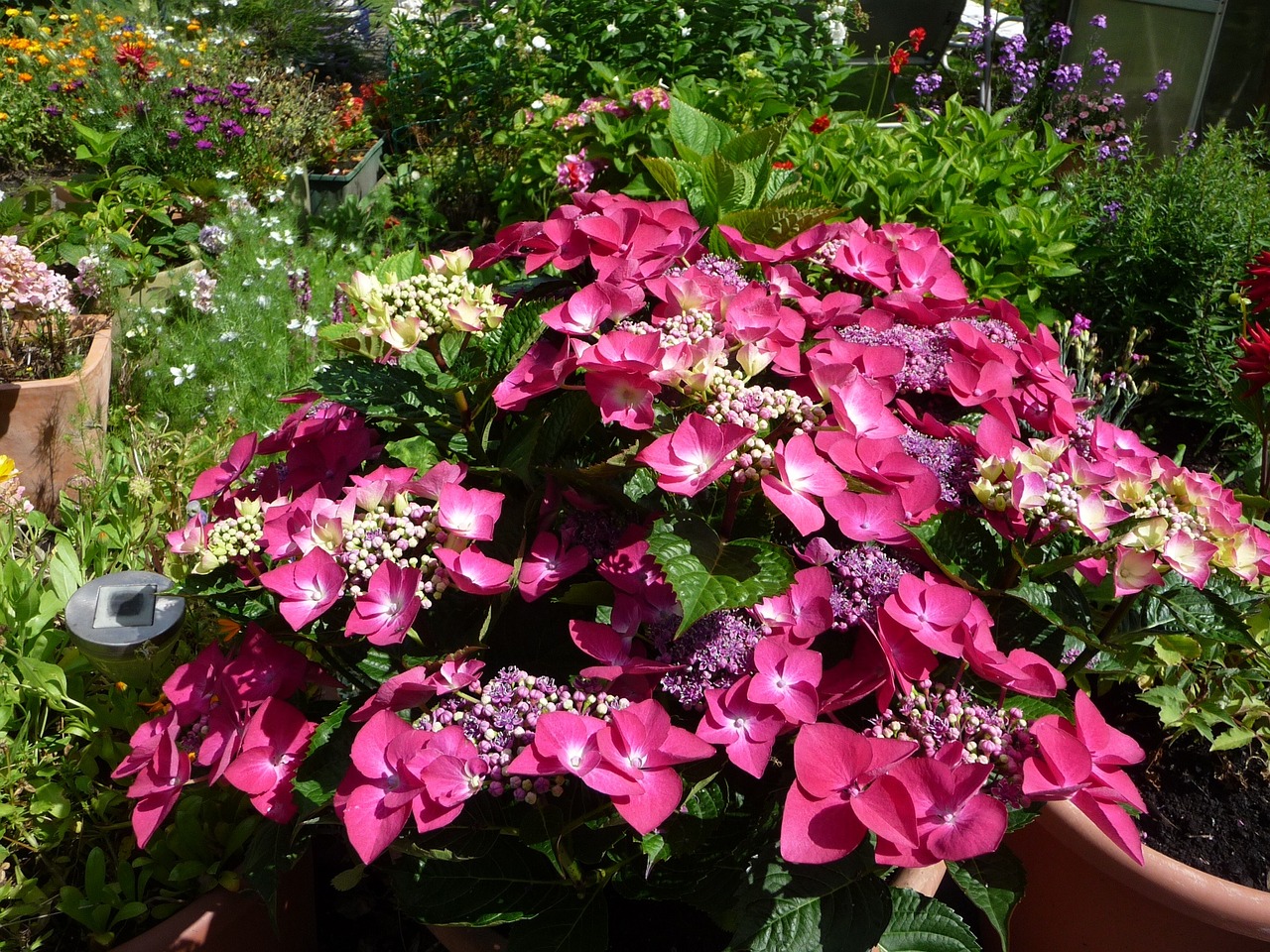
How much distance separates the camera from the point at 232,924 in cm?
143

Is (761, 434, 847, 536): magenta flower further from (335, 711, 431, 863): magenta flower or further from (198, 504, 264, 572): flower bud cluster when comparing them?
(198, 504, 264, 572): flower bud cluster

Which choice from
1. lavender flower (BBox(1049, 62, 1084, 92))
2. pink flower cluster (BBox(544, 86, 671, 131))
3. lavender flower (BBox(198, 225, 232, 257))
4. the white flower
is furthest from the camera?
lavender flower (BBox(1049, 62, 1084, 92))

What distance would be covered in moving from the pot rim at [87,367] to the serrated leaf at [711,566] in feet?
7.56

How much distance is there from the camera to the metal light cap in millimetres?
1509

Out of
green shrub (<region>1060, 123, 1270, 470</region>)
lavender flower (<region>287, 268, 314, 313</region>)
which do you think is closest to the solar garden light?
lavender flower (<region>287, 268, 314, 313</region>)

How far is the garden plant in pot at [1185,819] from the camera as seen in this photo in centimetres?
135

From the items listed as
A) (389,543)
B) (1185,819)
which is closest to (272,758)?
(389,543)

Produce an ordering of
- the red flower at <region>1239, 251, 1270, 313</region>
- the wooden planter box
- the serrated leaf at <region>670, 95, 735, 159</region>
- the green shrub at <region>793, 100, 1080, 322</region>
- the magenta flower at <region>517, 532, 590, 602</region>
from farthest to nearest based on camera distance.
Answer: the wooden planter box, the green shrub at <region>793, 100, 1080, 322</region>, the serrated leaf at <region>670, 95, 735, 159</region>, the red flower at <region>1239, 251, 1270, 313</region>, the magenta flower at <region>517, 532, 590, 602</region>

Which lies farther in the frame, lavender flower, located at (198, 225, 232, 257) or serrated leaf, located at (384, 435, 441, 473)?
lavender flower, located at (198, 225, 232, 257)

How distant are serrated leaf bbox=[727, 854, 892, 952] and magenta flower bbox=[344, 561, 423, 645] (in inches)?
17.0

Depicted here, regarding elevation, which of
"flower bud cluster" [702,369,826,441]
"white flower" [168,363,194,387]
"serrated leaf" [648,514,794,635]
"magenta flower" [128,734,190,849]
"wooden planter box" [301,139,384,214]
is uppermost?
"flower bud cluster" [702,369,826,441]

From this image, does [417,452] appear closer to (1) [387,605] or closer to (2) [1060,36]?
(1) [387,605]

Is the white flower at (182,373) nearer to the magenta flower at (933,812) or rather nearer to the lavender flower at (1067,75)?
the magenta flower at (933,812)

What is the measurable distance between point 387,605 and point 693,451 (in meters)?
0.33
